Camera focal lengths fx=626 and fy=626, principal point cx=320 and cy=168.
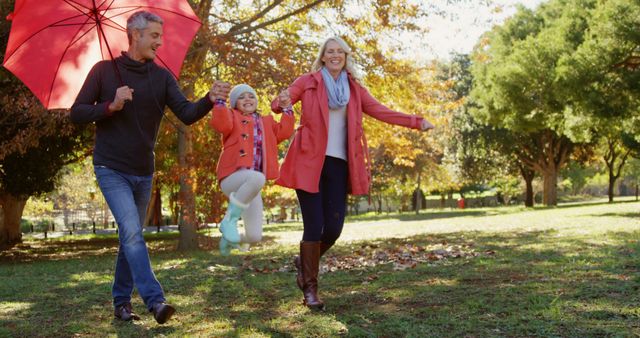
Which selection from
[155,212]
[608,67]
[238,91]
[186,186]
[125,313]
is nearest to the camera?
[238,91]

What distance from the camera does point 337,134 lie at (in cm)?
552

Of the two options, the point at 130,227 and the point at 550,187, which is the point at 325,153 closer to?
the point at 130,227

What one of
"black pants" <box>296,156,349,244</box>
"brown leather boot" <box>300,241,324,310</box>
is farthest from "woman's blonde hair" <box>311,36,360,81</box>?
"brown leather boot" <box>300,241,324,310</box>

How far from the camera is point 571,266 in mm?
7242

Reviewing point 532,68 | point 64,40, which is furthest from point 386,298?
point 532,68

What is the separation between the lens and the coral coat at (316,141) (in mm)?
5332

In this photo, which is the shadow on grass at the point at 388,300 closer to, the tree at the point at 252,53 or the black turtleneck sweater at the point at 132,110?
the black turtleneck sweater at the point at 132,110

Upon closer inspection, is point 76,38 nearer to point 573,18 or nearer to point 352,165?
point 352,165

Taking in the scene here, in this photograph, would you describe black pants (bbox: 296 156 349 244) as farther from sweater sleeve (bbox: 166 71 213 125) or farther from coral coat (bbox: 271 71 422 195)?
sweater sleeve (bbox: 166 71 213 125)

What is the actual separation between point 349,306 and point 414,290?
0.94 meters

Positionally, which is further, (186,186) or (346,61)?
(186,186)

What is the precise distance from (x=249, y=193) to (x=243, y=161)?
267 millimetres

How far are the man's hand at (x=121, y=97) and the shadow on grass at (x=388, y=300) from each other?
1692 millimetres

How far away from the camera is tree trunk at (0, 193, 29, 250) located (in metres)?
22.0
